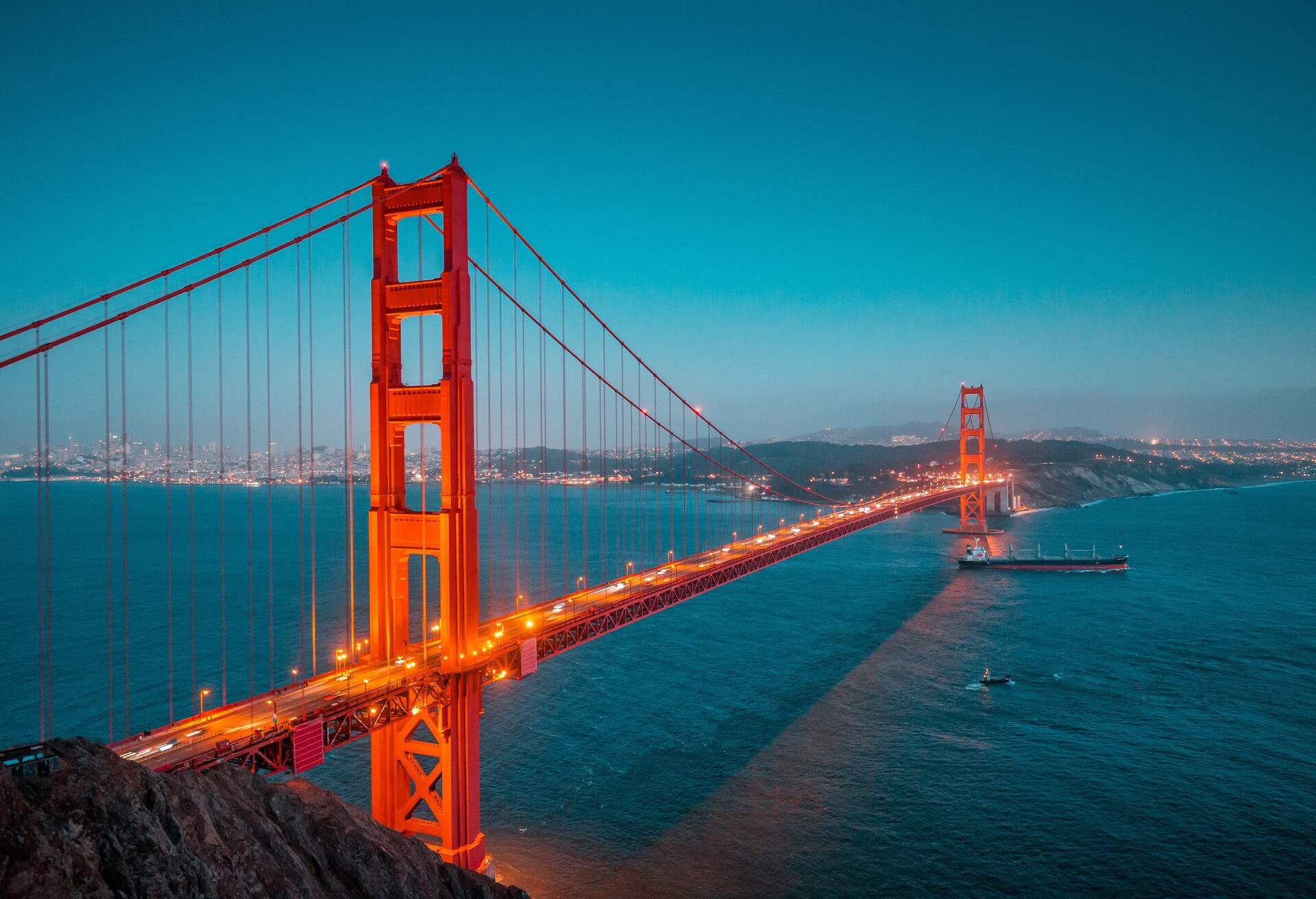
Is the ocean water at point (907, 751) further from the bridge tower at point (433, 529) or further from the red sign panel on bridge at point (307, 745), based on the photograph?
the red sign panel on bridge at point (307, 745)

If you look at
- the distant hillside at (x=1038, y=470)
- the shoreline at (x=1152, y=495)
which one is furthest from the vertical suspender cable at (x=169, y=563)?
the distant hillside at (x=1038, y=470)

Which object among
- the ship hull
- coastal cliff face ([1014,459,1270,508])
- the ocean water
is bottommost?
the ocean water

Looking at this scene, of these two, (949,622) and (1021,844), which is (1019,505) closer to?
(949,622)

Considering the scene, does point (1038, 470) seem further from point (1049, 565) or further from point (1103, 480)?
point (1049, 565)

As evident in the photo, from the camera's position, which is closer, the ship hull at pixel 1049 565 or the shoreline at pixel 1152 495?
the ship hull at pixel 1049 565

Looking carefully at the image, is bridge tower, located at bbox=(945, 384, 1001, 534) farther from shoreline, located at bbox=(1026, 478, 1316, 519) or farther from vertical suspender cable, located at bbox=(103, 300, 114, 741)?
vertical suspender cable, located at bbox=(103, 300, 114, 741)

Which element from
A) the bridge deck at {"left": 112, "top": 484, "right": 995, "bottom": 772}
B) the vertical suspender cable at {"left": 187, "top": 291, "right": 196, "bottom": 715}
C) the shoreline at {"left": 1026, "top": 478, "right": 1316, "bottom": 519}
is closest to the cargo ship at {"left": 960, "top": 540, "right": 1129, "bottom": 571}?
the shoreline at {"left": 1026, "top": 478, "right": 1316, "bottom": 519}

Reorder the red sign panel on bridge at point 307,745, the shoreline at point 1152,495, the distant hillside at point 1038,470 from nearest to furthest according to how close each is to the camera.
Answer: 1. the red sign panel on bridge at point 307,745
2. the shoreline at point 1152,495
3. the distant hillside at point 1038,470

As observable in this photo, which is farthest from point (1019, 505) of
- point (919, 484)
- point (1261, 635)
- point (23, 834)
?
point (23, 834)
